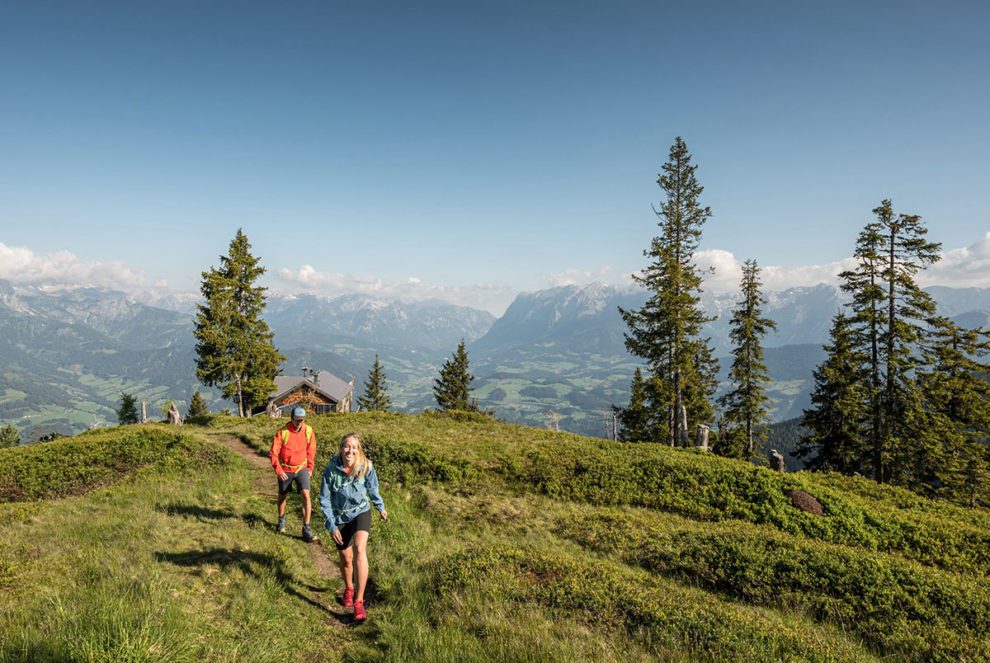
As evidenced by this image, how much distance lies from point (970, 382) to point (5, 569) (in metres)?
39.7

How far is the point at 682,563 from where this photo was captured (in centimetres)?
848

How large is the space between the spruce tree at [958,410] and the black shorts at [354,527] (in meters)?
31.4

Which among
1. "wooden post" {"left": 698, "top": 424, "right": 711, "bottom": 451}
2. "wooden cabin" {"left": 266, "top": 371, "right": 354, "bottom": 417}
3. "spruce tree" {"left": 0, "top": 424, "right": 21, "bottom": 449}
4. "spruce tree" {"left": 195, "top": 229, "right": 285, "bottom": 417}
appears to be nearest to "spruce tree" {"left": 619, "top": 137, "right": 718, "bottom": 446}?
"wooden post" {"left": 698, "top": 424, "right": 711, "bottom": 451}

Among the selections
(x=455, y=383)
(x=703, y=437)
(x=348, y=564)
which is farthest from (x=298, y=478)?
(x=455, y=383)

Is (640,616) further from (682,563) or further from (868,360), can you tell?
(868,360)

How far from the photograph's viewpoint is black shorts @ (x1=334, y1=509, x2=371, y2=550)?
6.03 m

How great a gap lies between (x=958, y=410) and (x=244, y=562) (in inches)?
1450

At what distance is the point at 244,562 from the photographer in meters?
6.76

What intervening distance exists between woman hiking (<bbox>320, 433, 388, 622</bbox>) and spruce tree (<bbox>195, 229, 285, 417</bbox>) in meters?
28.5

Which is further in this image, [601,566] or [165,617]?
[601,566]

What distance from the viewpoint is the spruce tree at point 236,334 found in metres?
29.7

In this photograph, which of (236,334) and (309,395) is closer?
(236,334)

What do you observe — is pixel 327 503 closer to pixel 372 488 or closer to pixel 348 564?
pixel 372 488

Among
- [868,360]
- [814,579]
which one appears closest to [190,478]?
[814,579]
